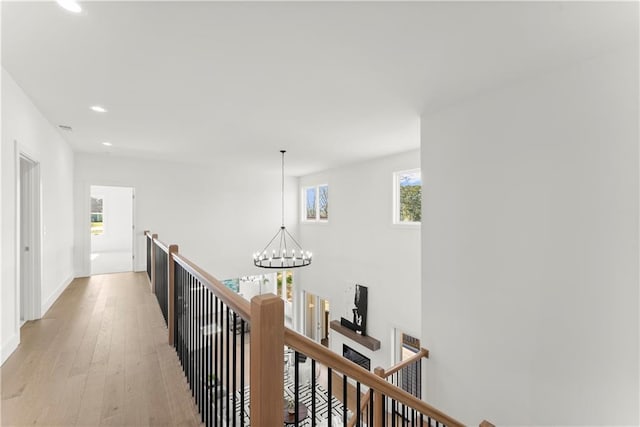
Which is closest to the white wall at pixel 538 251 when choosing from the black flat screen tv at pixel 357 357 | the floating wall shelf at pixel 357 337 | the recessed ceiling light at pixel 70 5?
the floating wall shelf at pixel 357 337

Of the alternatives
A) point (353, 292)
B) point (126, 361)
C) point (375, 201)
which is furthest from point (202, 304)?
point (353, 292)

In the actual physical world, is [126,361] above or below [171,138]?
below

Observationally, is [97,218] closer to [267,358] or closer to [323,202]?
[323,202]

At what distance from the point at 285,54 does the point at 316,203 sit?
6355 millimetres

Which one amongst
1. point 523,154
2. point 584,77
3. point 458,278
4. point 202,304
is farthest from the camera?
point 458,278

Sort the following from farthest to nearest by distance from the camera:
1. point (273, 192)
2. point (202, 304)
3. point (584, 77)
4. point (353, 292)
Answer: point (273, 192)
point (353, 292)
point (584, 77)
point (202, 304)

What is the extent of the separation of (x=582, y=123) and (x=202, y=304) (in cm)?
309

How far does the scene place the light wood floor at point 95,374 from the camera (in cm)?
182

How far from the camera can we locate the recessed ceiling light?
1.70 meters

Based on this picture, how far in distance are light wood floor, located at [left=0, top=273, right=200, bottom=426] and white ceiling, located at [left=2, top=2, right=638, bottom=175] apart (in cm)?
243

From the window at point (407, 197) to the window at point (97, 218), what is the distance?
10.7 meters

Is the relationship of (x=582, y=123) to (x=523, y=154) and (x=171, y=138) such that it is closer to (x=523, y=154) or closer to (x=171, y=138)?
(x=523, y=154)

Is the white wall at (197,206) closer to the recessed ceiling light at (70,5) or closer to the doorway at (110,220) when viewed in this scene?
the recessed ceiling light at (70,5)

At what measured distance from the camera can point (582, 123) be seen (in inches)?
89.3
